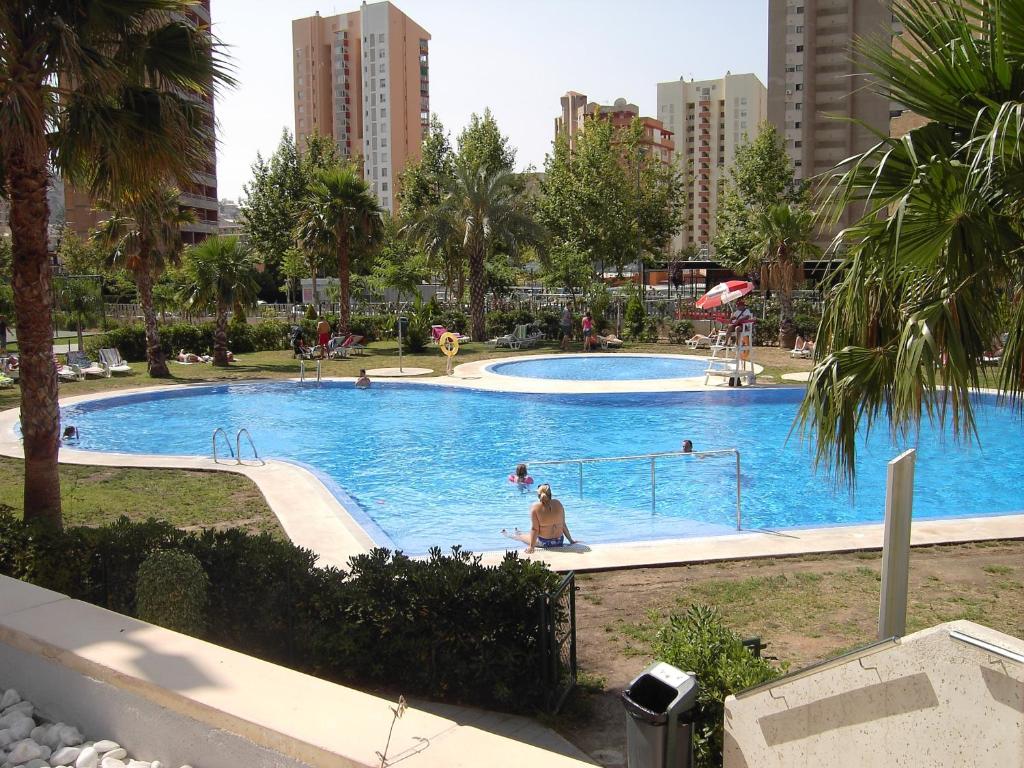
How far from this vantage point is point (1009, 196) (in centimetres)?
462

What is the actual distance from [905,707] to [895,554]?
6.25 ft


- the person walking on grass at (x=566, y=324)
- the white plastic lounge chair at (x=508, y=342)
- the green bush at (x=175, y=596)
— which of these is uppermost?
the person walking on grass at (x=566, y=324)

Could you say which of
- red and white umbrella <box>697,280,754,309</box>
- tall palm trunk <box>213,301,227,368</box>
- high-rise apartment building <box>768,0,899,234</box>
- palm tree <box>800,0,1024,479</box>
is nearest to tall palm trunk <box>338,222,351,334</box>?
tall palm trunk <box>213,301,227,368</box>

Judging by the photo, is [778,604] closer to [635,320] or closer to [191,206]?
[635,320]

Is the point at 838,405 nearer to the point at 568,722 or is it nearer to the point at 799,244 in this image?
the point at 568,722

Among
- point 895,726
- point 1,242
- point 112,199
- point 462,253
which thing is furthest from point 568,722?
point 1,242

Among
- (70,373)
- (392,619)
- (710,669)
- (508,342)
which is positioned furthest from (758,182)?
(710,669)

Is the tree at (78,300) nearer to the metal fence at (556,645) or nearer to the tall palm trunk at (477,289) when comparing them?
the tall palm trunk at (477,289)

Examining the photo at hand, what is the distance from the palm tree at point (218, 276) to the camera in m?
28.4

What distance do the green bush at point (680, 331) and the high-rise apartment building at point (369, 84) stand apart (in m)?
94.0

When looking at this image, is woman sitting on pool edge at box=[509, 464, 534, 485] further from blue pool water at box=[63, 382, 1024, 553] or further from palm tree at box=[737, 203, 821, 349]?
palm tree at box=[737, 203, 821, 349]

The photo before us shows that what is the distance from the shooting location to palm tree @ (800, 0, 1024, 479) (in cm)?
451

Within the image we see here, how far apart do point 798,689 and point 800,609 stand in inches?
207

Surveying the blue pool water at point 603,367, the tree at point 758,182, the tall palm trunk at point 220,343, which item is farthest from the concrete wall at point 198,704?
the tree at point 758,182
